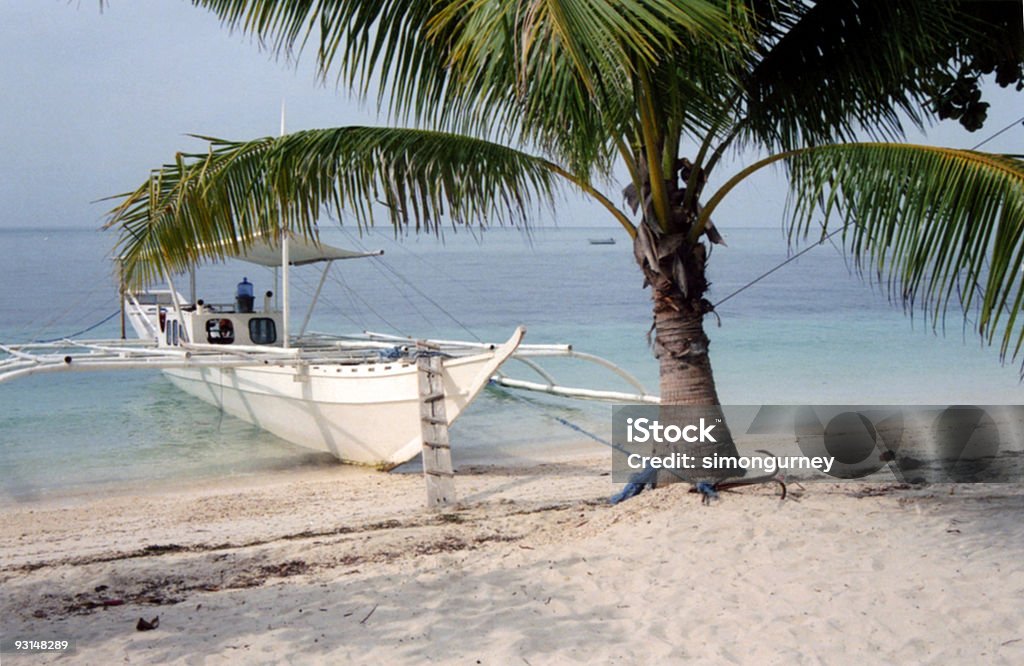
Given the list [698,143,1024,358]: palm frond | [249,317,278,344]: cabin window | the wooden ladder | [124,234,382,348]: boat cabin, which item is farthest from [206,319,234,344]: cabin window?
[698,143,1024,358]: palm frond

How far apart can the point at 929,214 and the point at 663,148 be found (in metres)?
1.65

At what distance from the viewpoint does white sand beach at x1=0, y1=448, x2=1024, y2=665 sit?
3705 millimetres

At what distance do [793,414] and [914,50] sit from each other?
9.22 meters

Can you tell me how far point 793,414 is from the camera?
13.5 m

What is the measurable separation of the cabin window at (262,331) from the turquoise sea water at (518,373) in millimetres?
1182

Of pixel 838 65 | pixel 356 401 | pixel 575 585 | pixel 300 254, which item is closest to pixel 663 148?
pixel 838 65

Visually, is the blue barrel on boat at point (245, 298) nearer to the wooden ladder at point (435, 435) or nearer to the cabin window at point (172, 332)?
the cabin window at point (172, 332)

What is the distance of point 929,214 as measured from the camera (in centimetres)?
422

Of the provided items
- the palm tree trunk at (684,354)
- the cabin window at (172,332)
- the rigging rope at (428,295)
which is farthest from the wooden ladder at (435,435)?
the rigging rope at (428,295)

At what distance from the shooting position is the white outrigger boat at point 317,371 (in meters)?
8.16

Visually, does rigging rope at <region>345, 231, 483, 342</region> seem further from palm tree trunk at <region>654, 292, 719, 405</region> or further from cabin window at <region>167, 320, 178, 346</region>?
palm tree trunk at <region>654, 292, 719, 405</region>

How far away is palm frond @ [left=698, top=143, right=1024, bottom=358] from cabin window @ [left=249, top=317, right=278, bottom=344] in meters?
8.90

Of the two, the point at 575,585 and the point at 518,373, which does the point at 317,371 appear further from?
the point at 518,373

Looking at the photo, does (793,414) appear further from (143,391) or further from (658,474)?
(143,391)
